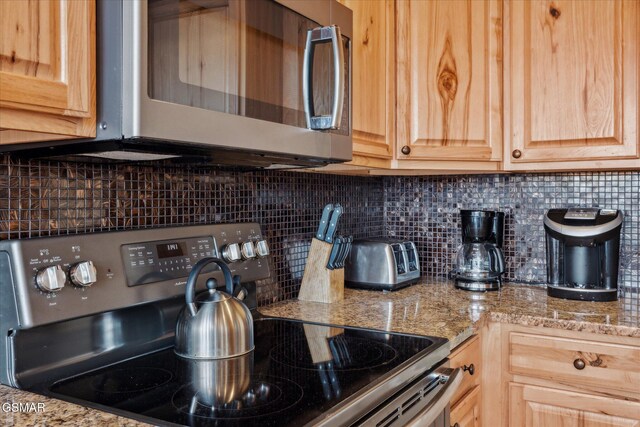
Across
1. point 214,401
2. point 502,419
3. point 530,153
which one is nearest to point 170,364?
point 214,401

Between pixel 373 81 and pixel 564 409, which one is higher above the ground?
pixel 373 81

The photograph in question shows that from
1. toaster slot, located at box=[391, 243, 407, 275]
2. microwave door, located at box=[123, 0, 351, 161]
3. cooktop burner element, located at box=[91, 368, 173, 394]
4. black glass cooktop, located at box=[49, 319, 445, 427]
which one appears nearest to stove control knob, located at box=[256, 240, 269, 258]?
black glass cooktop, located at box=[49, 319, 445, 427]

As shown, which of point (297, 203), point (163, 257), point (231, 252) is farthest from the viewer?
point (297, 203)

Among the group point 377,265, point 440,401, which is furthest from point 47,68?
point 377,265

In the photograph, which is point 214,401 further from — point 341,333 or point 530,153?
point 530,153

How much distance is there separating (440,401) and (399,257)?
0.87 meters

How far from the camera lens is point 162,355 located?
47.6 inches

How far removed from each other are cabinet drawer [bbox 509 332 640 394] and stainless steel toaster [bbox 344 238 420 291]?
1.58 feet

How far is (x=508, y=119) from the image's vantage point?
193 centimetres

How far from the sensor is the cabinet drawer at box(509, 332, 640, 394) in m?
1.49

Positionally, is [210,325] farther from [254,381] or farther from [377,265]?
[377,265]

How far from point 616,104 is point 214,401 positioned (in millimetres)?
1556

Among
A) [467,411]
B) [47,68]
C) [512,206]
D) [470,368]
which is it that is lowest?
[467,411]

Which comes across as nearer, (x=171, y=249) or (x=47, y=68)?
(x=47, y=68)
